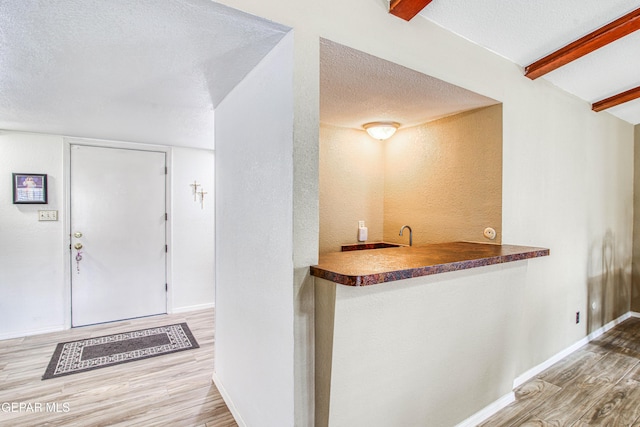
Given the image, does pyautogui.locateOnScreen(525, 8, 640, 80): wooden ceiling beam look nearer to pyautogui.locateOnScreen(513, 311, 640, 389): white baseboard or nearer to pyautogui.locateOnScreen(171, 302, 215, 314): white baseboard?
pyautogui.locateOnScreen(513, 311, 640, 389): white baseboard

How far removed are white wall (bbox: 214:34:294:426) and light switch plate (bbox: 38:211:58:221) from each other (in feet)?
7.72

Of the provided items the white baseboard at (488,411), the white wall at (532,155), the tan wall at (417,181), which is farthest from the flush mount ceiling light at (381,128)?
the white baseboard at (488,411)

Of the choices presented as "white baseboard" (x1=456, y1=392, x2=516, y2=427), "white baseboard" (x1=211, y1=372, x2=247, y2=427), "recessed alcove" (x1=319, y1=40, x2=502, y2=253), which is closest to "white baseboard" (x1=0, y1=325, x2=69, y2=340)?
"white baseboard" (x1=211, y1=372, x2=247, y2=427)

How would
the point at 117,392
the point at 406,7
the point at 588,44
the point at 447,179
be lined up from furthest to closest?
1. the point at 447,179
2. the point at 117,392
3. the point at 588,44
4. the point at 406,7

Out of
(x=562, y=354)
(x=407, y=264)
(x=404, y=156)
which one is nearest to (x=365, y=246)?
(x=404, y=156)

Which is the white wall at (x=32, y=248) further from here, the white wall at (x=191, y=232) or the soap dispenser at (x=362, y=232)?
the soap dispenser at (x=362, y=232)

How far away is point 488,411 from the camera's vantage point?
2.01m

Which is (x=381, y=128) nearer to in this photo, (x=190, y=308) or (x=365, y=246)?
(x=365, y=246)

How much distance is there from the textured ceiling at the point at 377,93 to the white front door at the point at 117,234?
2.59 m

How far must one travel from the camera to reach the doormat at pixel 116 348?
269 centimetres

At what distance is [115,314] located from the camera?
372 centimetres

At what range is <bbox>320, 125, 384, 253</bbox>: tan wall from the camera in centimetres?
273

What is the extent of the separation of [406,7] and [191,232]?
3578 mm

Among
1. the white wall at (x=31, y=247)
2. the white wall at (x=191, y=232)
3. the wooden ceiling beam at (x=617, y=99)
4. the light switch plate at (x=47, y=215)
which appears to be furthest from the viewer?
the white wall at (x=191, y=232)
